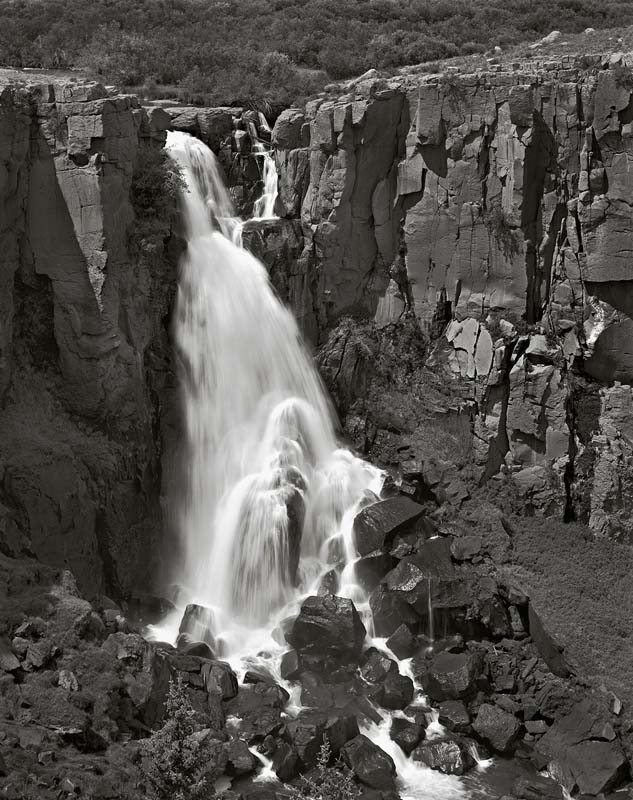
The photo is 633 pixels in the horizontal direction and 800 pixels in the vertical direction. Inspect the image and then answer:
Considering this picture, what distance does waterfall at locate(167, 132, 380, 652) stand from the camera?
2678 centimetres

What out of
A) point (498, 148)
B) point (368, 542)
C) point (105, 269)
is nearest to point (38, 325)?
point (105, 269)

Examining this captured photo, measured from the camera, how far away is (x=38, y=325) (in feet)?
Result: 86.4

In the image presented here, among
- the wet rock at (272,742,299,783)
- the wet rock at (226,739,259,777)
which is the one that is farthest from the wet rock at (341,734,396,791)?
the wet rock at (226,739,259,777)

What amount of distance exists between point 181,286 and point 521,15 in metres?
32.1

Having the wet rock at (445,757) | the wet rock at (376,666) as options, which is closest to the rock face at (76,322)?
the wet rock at (376,666)

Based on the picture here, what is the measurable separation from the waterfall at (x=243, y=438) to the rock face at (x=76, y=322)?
2.19 m

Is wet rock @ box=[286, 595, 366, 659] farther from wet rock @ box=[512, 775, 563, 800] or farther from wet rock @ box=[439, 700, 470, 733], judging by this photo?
wet rock @ box=[512, 775, 563, 800]

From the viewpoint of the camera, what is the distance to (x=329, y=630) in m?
24.3

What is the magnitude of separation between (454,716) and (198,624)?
23.1ft

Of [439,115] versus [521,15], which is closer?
[439,115]

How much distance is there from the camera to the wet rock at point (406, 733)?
2189cm

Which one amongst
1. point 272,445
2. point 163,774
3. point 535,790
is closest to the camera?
point 163,774

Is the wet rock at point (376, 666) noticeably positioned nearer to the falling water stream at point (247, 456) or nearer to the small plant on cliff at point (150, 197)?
the falling water stream at point (247, 456)

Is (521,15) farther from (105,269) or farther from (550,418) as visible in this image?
(105,269)
